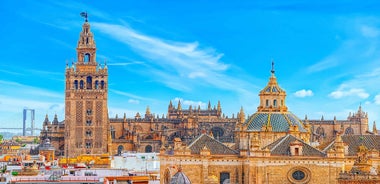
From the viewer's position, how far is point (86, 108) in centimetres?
13762

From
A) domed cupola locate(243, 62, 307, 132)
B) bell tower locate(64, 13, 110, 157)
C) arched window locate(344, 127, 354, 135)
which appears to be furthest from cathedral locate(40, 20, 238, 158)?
domed cupola locate(243, 62, 307, 132)

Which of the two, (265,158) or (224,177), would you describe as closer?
(265,158)

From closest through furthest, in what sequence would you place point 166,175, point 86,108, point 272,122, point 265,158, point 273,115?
point 265,158, point 166,175, point 272,122, point 273,115, point 86,108

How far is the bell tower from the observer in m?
137

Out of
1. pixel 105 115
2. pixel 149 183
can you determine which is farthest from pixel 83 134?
pixel 149 183

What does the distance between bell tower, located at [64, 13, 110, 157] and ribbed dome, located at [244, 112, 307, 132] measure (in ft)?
237

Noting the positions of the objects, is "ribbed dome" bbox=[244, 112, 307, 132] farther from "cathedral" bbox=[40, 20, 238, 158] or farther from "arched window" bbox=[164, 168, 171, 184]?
"cathedral" bbox=[40, 20, 238, 158]

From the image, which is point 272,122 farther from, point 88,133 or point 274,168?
point 88,133

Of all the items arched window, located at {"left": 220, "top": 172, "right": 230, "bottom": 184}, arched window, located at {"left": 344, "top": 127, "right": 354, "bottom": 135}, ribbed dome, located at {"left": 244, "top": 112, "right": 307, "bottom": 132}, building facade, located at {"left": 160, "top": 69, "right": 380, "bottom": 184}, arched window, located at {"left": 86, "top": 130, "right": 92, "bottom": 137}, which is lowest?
arched window, located at {"left": 220, "top": 172, "right": 230, "bottom": 184}

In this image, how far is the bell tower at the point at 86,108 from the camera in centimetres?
13700

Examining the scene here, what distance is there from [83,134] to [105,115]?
5.23 meters

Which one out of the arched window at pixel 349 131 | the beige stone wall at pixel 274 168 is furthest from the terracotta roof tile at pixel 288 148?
the arched window at pixel 349 131

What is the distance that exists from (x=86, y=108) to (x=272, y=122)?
74683 millimetres

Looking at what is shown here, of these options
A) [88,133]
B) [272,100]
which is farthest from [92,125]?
[272,100]
